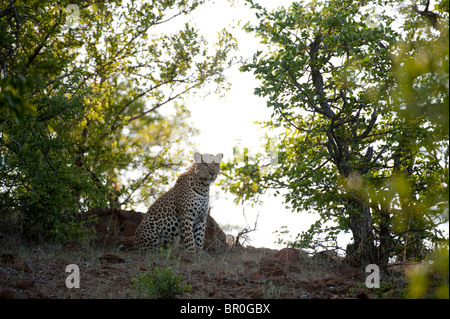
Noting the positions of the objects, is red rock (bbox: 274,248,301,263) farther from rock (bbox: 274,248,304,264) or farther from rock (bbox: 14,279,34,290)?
rock (bbox: 14,279,34,290)

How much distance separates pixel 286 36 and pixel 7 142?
18.2 feet

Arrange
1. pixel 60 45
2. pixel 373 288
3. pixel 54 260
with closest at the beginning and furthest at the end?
pixel 373 288 → pixel 54 260 → pixel 60 45

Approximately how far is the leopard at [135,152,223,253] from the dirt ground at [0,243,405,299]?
1.08m

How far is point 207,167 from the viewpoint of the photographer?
10664 millimetres

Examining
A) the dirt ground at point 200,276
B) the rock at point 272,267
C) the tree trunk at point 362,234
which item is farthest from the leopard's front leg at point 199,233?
the tree trunk at point 362,234

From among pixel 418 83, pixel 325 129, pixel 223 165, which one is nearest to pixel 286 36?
pixel 325 129

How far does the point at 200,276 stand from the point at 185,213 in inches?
120

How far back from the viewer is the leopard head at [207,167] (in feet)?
34.9

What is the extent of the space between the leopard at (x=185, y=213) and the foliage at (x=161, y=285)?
3.69 metres

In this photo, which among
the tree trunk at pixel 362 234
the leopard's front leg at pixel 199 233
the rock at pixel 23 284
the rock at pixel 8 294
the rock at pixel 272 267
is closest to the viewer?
the rock at pixel 8 294

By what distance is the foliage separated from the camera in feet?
21.1

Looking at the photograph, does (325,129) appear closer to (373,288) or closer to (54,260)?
(373,288)

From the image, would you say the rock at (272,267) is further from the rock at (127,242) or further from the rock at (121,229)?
the rock at (127,242)
